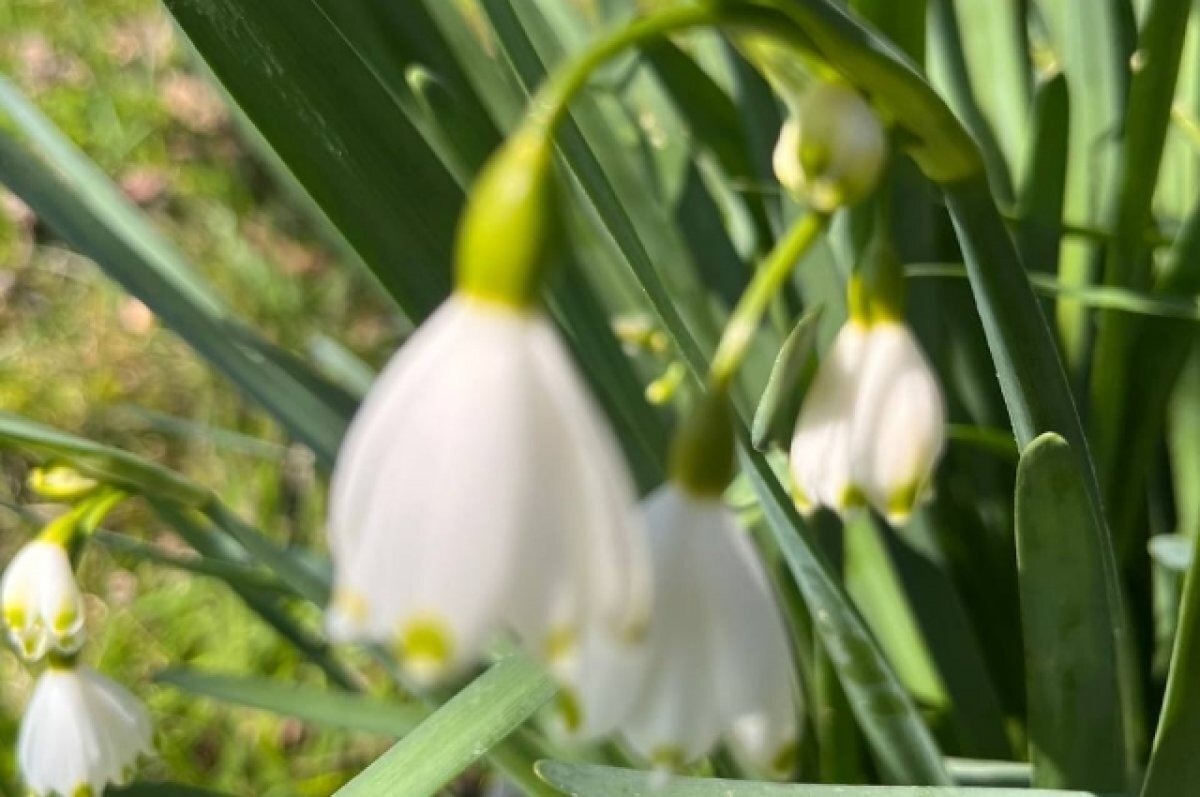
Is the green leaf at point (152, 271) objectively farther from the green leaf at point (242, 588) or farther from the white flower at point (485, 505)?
the white flower at point (485, 505)

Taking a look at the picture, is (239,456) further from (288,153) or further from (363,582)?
(363,582)

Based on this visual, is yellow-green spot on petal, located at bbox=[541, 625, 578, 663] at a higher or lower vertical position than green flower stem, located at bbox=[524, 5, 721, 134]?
lower

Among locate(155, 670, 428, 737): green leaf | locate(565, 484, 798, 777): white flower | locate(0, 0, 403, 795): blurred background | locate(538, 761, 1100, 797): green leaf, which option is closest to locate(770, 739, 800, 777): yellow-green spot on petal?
locate(565, 484, 798, 777): white flower

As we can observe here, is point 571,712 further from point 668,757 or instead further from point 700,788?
point 700,788

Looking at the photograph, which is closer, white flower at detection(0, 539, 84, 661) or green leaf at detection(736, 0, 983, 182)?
green leaf at detection(736, 0, 983, 182)

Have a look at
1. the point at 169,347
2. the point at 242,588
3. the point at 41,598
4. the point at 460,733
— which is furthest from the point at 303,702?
the point at 169,347

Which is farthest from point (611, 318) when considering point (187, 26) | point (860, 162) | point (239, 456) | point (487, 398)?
point (239, 456)

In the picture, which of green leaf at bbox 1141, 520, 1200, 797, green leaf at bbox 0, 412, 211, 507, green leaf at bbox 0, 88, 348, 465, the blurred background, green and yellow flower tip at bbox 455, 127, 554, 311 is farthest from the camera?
the blurred background

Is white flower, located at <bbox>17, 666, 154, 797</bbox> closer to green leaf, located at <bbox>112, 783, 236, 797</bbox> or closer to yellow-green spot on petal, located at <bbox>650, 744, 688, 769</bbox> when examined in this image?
green leaf, located at <bbox>112, 783, 236, 797</bbox>
